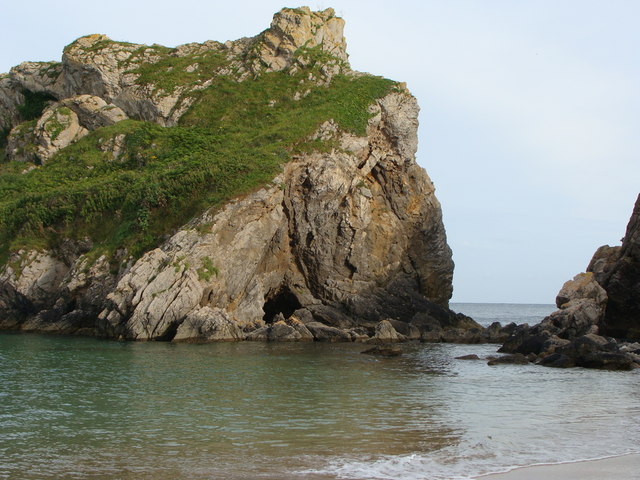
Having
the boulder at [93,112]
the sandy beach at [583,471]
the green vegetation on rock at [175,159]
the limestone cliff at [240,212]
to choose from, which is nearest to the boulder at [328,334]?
the limestone cliff at [240,212]

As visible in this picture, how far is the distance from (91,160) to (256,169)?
18542 mm

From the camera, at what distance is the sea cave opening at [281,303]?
4447 centimetres

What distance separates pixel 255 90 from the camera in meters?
56.0

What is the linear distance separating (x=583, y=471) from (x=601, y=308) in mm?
32724

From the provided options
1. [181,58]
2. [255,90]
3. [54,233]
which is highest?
[181,58]

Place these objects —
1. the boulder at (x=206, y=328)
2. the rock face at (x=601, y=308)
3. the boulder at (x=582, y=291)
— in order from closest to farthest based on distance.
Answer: the boulder at (x=206, y=328), the rock face at (x=601, y=308), the boulder at (x=582, y=291)

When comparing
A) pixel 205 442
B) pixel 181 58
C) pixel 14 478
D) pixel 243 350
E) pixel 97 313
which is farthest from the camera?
pixel 181 58

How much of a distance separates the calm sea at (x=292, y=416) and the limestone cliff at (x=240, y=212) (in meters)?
9.73

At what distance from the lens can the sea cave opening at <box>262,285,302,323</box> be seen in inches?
1751

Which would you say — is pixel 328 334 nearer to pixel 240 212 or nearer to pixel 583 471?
pixel 240 212

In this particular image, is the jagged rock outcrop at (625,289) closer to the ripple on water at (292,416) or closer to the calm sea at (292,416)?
the ripple on water at (292,416)

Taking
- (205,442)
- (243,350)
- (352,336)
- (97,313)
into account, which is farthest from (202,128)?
(205,442)

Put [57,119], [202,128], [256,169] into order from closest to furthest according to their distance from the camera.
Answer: [256,169] < [202,128] < [57,119]

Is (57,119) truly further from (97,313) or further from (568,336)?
(568,336)
